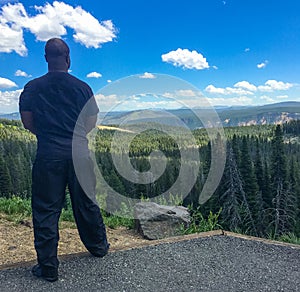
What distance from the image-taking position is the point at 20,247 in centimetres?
407

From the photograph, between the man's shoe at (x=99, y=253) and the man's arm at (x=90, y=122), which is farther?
the man's shoe at (x=99, y=253)

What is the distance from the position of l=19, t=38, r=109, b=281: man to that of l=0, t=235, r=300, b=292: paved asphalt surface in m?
0.22

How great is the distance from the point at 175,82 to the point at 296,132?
122 metres

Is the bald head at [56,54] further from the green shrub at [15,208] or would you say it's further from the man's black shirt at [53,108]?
the green shrub at [15,208]

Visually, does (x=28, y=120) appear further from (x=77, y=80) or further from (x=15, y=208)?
(x=15, y=208)

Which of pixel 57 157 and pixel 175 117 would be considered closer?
pixel 57 157

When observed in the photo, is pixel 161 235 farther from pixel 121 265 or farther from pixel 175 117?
pixel 175 117

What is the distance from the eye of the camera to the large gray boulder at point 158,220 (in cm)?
507

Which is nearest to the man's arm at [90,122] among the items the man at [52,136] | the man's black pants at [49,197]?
the man at [52,136]

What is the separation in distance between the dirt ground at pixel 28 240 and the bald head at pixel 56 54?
2.10 m

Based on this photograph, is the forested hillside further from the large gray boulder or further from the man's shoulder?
the man's shoulder

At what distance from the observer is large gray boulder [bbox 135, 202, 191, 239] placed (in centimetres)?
507

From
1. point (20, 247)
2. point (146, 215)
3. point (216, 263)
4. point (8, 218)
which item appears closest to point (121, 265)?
point (216, 263)

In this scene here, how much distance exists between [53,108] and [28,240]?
85.8 inches
